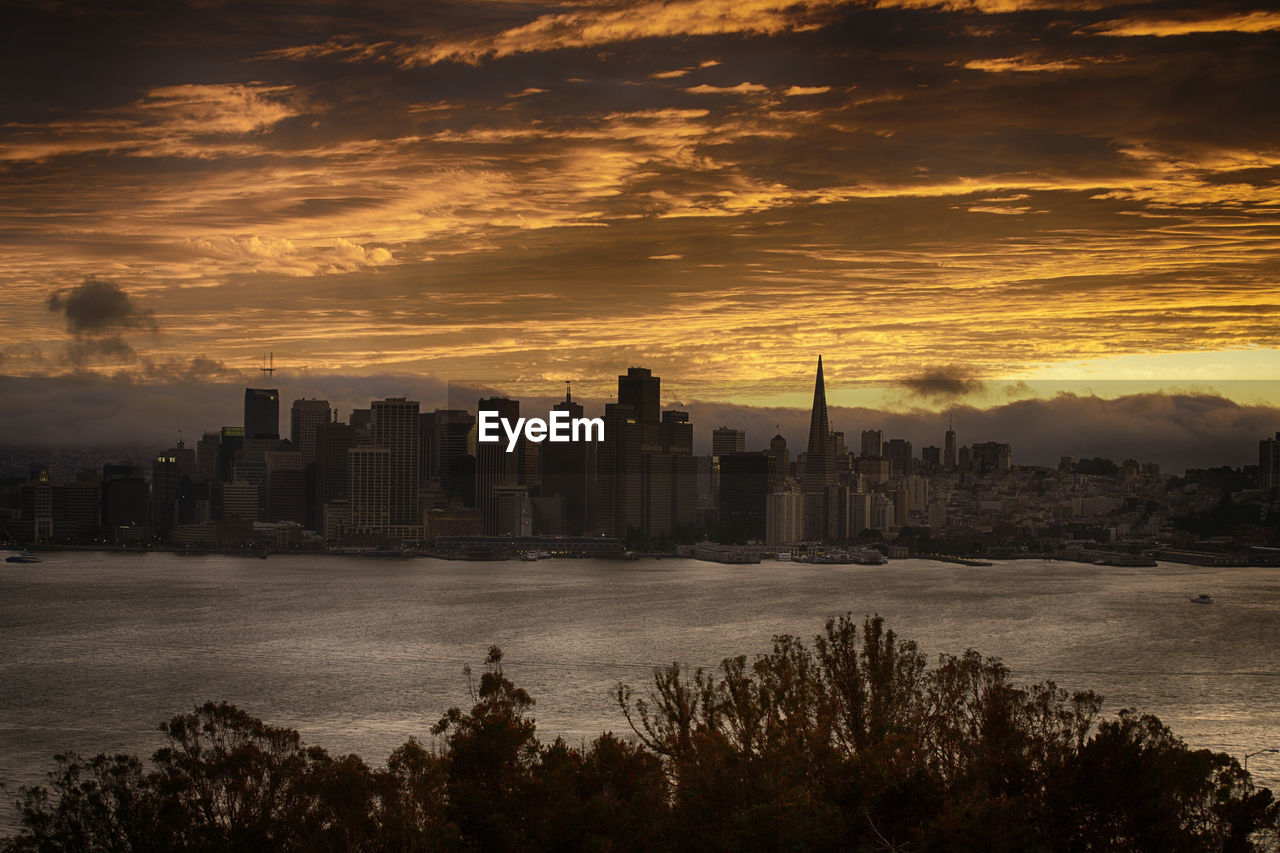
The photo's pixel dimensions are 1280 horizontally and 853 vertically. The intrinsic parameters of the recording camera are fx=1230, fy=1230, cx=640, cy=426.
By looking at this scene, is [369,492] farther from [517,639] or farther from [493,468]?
[517,639]

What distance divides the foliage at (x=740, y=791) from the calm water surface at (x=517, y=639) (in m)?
4.07

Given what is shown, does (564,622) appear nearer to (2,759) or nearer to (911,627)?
(911,627)

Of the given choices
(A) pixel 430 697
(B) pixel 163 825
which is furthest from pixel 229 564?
(B) pixel 163 825

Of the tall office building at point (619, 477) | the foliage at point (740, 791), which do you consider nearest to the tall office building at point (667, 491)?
the tall office building at point (619, 477)

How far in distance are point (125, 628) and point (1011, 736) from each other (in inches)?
773

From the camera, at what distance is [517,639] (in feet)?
65.7

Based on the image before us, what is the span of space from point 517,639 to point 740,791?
15402mm

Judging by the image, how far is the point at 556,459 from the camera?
5816 centimetres

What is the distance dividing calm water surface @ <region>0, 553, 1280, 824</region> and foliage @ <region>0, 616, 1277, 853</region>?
407 centimetres

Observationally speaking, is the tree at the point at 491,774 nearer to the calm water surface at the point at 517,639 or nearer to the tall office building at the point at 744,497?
the calm water surface at the point at 517,639

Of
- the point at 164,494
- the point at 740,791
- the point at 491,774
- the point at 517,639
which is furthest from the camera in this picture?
the point at 164,494

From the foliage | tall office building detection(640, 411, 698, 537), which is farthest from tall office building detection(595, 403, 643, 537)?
the foliage

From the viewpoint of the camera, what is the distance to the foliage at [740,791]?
483 centimetres

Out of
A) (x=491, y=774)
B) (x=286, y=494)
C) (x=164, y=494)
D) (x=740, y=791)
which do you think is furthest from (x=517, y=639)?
(x=164, y=494)
